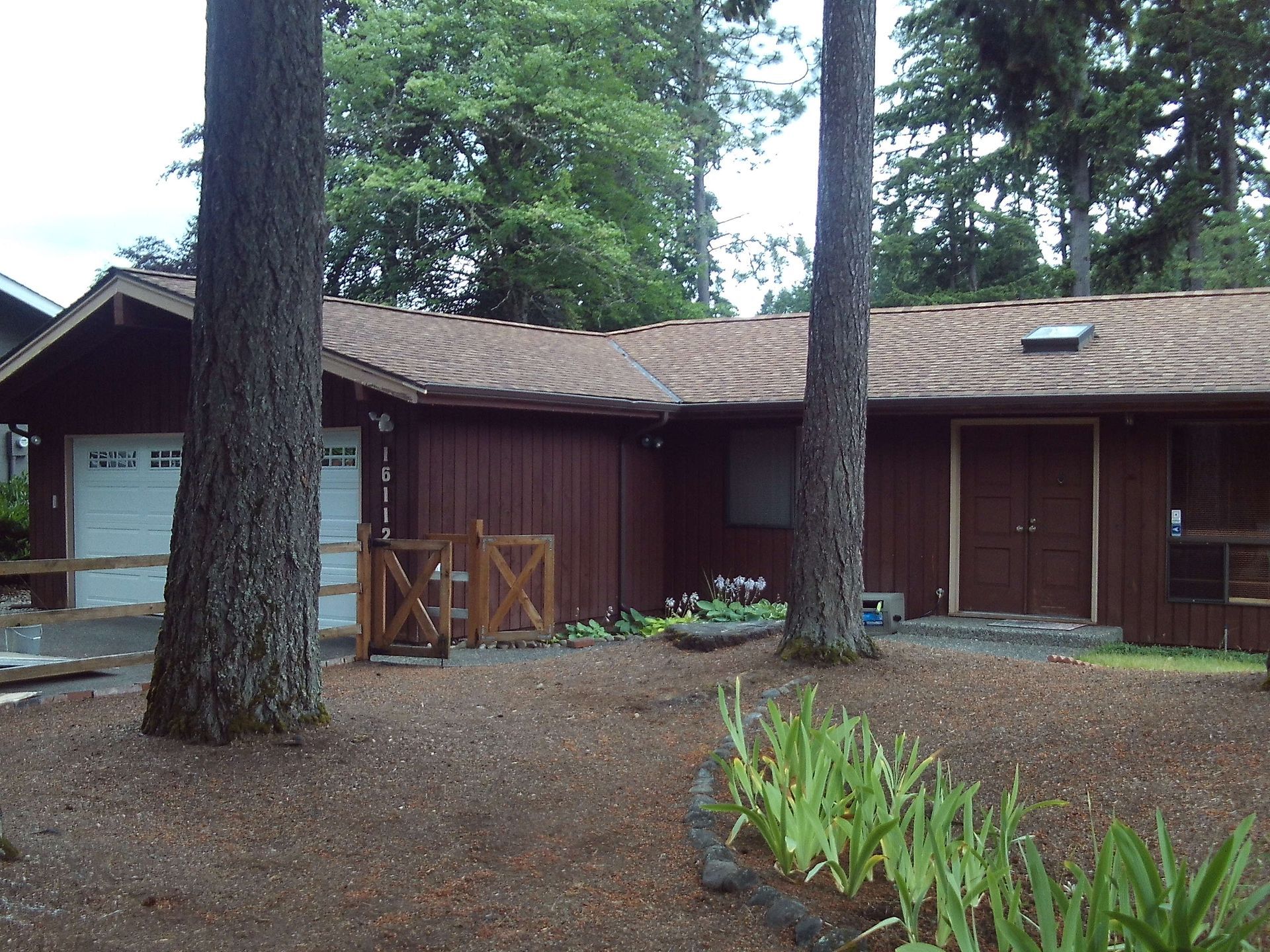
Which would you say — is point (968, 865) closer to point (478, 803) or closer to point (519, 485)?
point (478, 803)

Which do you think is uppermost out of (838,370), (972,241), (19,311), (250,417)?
(972,241)

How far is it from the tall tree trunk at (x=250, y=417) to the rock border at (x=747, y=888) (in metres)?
2.20

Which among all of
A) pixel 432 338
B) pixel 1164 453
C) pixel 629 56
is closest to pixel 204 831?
pixel 432 338

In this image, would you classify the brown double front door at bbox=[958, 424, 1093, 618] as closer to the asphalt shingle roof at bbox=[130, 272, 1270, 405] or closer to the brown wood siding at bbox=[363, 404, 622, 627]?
the asphalt shingle roof at bbox=[130, 272, 1270, 405]

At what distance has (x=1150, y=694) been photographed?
639 centimetres

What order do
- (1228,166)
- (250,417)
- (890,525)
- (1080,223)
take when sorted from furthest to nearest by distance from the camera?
(1080,223) → (1228,166) → (890,525) → (250,417)

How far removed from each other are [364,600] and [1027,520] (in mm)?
7005

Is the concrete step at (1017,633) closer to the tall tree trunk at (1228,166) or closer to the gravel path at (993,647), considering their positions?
the gravel path at (993,647)

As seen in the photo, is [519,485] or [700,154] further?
[700,154]

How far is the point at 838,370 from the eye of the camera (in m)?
8.27

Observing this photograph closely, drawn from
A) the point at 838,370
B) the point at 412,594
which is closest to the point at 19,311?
the point at 412,594

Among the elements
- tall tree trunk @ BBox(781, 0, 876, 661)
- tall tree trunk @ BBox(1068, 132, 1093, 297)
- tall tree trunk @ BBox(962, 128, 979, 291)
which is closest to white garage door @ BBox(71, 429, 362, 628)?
tall tree trunk @ BBox(781, 0, 876, 661)

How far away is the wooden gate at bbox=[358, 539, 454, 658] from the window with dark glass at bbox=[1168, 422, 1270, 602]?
721cm

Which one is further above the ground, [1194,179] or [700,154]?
[700,154]
